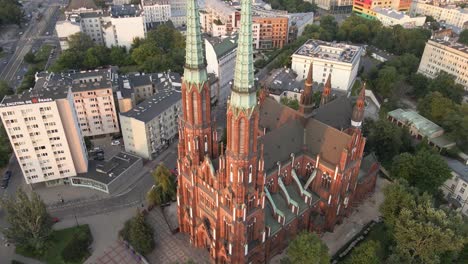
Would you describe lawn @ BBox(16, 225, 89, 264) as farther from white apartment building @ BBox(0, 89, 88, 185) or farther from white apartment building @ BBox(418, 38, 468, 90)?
white apartment building @ BBox(418, 38, 468, 90)

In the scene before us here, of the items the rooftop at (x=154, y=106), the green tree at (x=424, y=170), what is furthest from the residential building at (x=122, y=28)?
the green tree at (x=424, y=170)

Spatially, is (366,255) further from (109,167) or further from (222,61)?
(222,61)

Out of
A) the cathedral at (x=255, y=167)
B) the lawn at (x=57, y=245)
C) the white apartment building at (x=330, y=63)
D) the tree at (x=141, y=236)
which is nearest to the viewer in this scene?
the cathedral at (x=255, y=167)

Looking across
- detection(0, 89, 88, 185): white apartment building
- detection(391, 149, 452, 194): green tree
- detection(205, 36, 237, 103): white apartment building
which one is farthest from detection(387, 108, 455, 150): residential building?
detection(0, 89, 88, 185): white apartment building

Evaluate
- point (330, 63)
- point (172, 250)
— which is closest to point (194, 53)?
point (172, 250)

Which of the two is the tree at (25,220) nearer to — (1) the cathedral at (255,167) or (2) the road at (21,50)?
(1) the cathedral at (255,167)

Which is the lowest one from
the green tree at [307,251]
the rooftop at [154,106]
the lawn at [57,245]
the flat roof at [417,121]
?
the lawn at [57,245]
